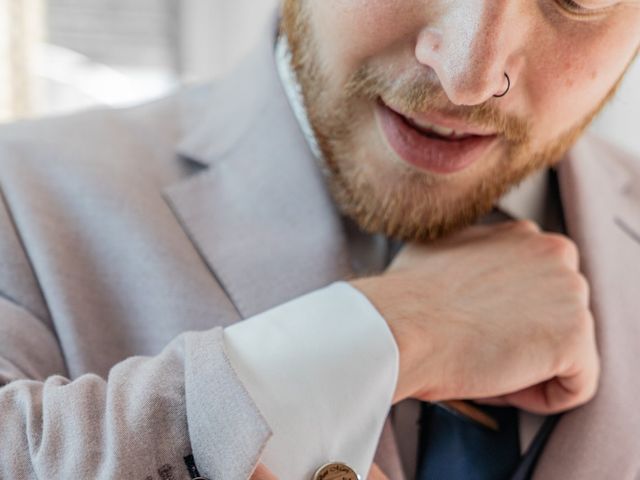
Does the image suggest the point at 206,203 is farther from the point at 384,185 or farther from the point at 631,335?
the point at 631,335

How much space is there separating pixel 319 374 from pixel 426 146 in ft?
0.80

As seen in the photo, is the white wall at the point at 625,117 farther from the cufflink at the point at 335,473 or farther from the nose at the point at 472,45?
the cufflink at the point at 335,473

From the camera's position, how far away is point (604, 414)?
72 cm

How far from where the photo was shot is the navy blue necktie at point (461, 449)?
646mm

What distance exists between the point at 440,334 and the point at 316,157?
0.25 metres

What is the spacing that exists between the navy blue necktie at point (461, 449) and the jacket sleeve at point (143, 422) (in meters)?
0.20

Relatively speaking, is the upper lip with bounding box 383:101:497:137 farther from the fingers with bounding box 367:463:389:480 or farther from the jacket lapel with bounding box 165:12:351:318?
the fingers with bounding box 367:463:389:480

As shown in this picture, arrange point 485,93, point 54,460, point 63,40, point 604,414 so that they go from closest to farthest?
point 54,460, point 485,93, point 604,414, point 63,40

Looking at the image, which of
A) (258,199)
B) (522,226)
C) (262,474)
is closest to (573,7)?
(522,226)

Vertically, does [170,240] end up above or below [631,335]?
above

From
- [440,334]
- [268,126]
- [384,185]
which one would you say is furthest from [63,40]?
[440,334]

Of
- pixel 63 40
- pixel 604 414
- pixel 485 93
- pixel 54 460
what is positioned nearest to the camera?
pixel 54 460

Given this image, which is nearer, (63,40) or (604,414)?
(604,414)

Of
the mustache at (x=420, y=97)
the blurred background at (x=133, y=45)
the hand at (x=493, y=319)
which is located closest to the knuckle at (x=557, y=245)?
the hand at (x=493, y=319)
